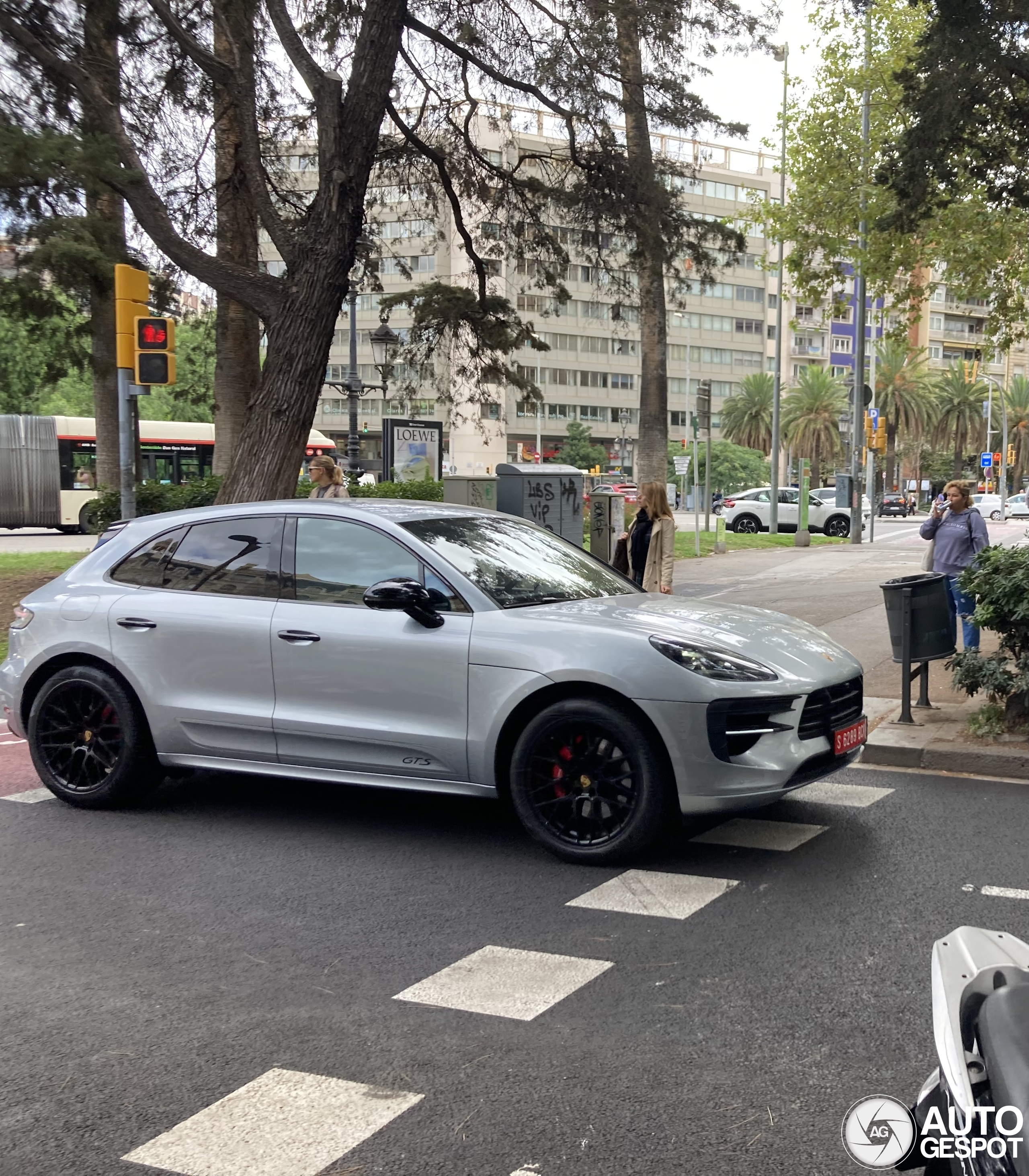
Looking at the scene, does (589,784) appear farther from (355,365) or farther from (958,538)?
(355,365)

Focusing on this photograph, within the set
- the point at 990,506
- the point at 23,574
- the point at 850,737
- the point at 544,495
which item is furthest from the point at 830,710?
the point at 990,506

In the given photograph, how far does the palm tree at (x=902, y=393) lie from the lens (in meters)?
77.4

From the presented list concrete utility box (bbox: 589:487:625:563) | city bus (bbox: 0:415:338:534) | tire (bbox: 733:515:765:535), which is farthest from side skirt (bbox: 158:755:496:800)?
tire (bbox: 733:515:765:535)

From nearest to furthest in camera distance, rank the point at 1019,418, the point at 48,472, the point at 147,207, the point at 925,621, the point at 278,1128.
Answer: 1. the point at 278,1128
2. the point at 925,621
3. the point at 147,207
4. the point at 48,472
5. the point at 1019,418

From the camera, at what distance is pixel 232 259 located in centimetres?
1636

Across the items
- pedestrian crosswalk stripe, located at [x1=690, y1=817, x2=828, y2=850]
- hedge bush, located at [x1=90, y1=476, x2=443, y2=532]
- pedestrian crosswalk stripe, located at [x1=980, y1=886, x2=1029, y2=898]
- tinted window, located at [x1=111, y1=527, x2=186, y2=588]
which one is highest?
hedge bush, located at [x1=90, y1=476, x2=443, y2=532]

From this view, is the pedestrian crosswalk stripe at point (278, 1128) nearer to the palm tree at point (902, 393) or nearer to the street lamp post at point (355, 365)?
the street lamp post at point (355, 365)

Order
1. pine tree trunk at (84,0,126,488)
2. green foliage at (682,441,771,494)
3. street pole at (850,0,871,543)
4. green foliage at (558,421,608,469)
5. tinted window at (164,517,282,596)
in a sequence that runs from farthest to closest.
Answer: green foliage at (558,421,608,469), green foliage at (682,441,771,494), street pole at (850,0,871,543), pine tree trunk at (84,0,126,488), tinted window at (164,517,282,596)

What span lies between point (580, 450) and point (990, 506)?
42045 millimetres

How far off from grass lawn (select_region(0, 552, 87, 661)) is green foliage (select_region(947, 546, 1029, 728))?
8.51 meters

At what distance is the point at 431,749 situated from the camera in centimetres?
571

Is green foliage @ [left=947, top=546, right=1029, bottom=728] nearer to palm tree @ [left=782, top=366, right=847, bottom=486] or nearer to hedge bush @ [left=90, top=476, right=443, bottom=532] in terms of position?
hedge bush @ [left=90, top=476, right=443, bottom=532]

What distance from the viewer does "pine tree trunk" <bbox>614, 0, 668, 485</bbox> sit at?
16.2 metres

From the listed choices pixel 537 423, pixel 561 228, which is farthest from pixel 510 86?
pixel 537 423
